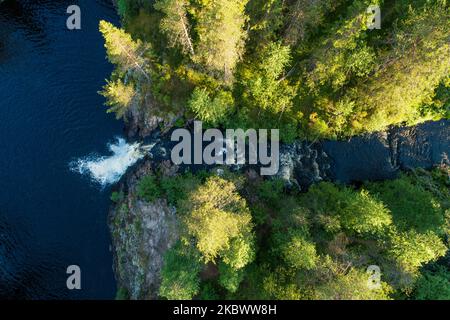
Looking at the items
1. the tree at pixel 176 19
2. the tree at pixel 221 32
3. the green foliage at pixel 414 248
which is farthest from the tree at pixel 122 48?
the green foliage at pixel 414 248

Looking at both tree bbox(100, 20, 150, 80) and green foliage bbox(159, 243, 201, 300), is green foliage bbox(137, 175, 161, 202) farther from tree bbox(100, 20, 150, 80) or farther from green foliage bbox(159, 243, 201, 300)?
tree bbox(100, 20, 150, 80)

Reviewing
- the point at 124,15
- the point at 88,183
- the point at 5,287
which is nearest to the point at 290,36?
the point at 124,15

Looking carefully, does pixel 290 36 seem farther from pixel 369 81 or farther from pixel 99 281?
pixel 99 281

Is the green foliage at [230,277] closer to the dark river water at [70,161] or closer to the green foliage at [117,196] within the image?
the dark river water at [70,161]

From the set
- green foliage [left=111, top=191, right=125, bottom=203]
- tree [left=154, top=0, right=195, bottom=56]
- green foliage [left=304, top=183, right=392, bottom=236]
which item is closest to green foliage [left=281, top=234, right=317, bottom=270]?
green foliage [left=304, top=183, right=392, bottom=236]
